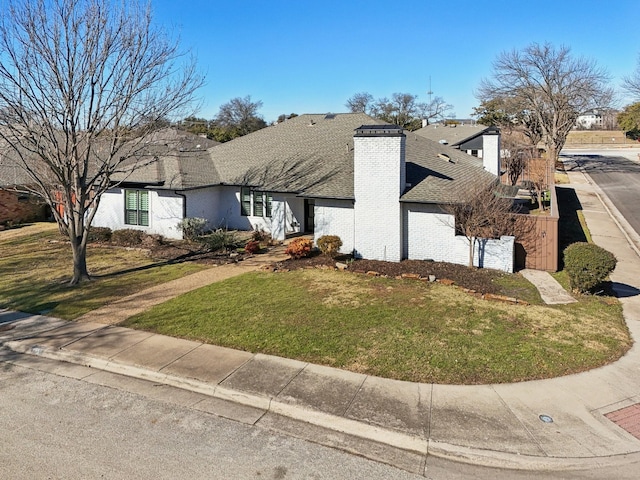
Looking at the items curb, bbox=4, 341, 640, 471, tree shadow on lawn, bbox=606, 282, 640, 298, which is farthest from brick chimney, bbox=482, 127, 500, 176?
curb, bbox=4, 341, 640, 471

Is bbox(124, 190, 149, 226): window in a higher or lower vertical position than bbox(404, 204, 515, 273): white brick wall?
higher

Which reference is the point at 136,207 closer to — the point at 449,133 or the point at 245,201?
the point at 245,201

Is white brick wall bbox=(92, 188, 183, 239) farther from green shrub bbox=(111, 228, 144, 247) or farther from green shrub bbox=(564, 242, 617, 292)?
green shrub bbox=(564, 242, 617, 292)

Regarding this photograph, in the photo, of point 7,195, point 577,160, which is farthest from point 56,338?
point 577,160

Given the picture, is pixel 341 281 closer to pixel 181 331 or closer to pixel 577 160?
pixel 181 331

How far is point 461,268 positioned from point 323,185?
6.44 meters

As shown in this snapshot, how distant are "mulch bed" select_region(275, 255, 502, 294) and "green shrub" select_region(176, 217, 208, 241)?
19.5ft

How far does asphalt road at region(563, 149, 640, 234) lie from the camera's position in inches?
1119

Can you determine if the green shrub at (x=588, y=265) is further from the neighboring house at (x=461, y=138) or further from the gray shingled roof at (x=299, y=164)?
the neighboring house at (x=461, y=138)

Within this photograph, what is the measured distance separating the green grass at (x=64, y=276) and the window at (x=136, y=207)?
263cm

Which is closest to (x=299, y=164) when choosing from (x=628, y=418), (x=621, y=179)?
(x=628, y=418)

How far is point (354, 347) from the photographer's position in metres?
9.14

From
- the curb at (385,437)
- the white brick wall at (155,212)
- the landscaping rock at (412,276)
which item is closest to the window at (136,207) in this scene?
the white brick wall at (155,212)

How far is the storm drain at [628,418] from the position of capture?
6531 millimetres
